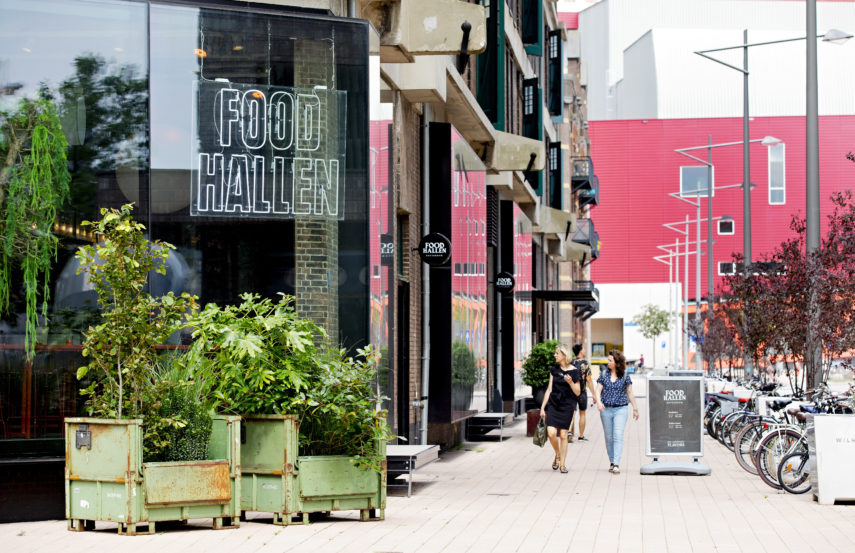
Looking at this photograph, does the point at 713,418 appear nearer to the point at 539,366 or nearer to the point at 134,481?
the point at 539,366

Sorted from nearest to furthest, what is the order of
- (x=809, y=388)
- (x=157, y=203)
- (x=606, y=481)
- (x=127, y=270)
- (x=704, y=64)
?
(x=127, y=270), (x=157, y=203), (x=606, y=481), (x=809, y=388), (x=704, y=64)

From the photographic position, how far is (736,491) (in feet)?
48.3

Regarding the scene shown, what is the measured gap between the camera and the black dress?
57.6 ft

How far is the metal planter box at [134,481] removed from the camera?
392 inches

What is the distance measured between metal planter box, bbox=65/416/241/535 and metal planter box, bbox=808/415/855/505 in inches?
242

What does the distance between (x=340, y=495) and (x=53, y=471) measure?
2.57m

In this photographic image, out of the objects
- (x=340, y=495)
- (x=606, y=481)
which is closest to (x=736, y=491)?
(x=606, y=481)

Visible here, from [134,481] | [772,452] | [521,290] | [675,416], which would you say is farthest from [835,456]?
[521,290]

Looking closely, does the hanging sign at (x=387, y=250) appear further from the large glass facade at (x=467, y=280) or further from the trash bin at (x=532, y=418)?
the trash bin at (x=532, y=418)

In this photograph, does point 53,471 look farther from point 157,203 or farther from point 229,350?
point 157,203

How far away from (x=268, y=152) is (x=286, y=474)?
3786 mm

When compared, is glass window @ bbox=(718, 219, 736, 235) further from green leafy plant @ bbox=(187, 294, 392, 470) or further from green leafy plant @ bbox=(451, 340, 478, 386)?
green leafy plant @ bbox=(187, 294, 392, 470)

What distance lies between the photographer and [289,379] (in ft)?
35.1

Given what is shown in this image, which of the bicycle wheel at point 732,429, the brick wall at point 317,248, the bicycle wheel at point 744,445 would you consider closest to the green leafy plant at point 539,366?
the bicycle wheel at point 732,429
